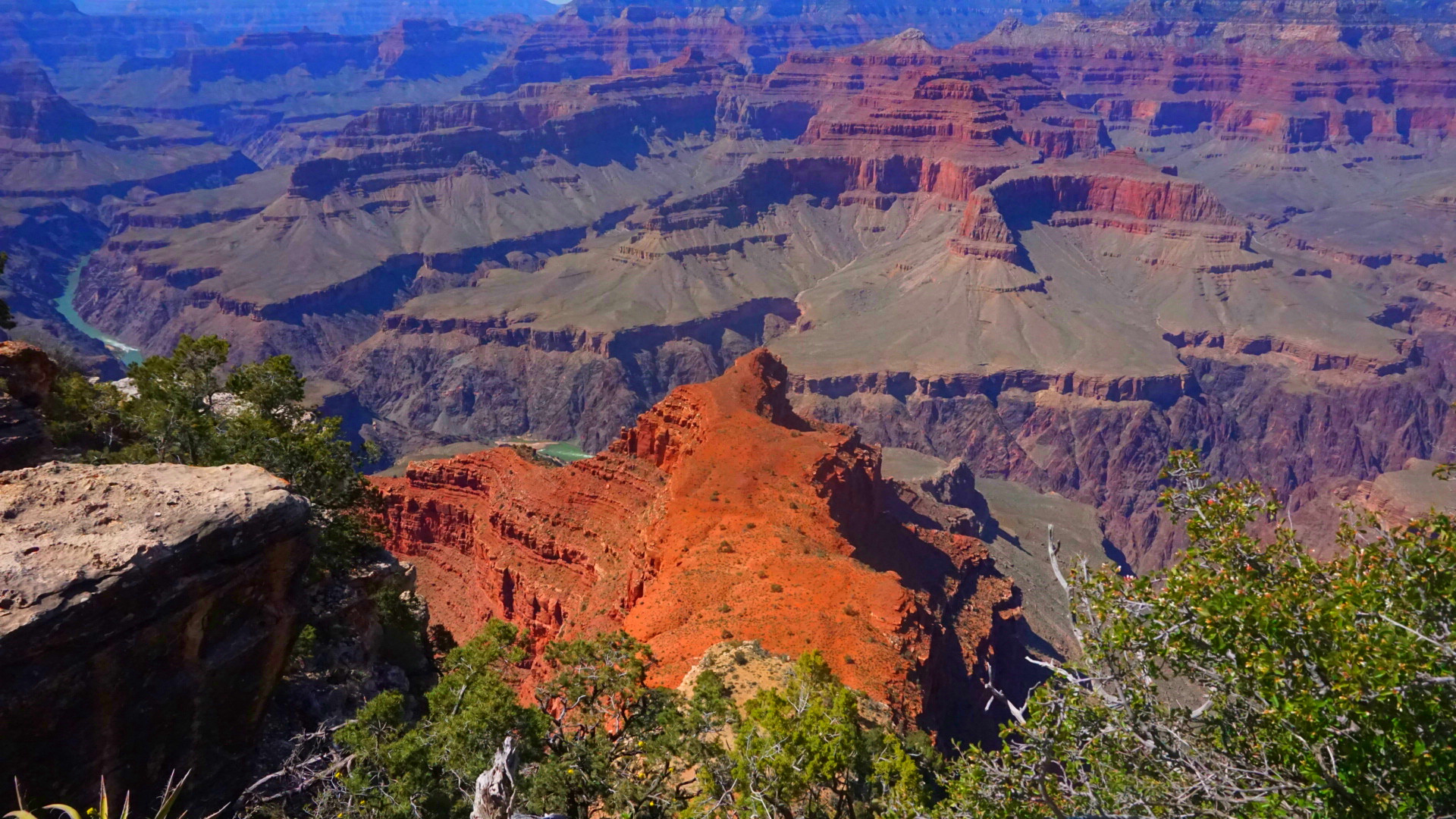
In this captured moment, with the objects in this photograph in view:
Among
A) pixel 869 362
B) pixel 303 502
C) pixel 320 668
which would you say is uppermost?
pixel 303 502

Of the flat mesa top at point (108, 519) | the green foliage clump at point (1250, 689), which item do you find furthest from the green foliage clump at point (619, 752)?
the flat mesa top at point (108, 519)

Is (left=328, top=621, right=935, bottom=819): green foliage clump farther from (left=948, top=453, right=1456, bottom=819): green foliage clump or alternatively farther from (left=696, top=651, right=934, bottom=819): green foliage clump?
(left=948, top=453, right=1456, bottom=819): green foliage clump

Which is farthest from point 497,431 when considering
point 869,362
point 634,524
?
point 634,524

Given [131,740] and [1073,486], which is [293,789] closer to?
[131,740]

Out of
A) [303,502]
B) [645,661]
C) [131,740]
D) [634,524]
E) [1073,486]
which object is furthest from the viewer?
[1073,486]

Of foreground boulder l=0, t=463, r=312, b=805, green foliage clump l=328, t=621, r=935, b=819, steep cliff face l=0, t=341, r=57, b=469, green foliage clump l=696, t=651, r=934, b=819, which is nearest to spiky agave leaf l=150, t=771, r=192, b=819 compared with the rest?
foreground boulder l=0, t=463, r=312, b=805

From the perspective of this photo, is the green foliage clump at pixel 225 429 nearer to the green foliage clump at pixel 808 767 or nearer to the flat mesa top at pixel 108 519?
the flat mesa top at pixel 108 519
